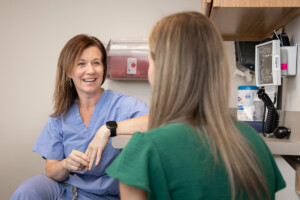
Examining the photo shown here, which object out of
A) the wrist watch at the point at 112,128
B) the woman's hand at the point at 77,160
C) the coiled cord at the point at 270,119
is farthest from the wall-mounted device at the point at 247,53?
the woman's hand at the point at 77,160

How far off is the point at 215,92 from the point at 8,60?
76.6 inches

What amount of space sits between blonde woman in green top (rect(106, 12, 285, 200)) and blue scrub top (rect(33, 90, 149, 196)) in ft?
2.52

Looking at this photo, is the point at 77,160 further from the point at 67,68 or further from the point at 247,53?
the point at 247,53

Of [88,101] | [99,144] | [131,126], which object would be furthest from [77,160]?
[88,101]

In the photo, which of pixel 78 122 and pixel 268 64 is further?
pixel 78 122

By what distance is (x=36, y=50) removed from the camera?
2201mm

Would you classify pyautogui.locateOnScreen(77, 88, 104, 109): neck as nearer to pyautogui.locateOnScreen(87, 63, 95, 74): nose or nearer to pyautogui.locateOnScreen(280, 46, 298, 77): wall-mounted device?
pyautogui.locateOnScreen(87, 63, 95, 74): nose

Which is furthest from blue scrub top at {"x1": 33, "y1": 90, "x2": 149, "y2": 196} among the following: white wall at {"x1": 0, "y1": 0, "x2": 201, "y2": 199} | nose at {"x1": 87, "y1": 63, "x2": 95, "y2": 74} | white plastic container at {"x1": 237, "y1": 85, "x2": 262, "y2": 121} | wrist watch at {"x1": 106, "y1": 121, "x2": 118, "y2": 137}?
white wall at {"x1": 0, "y1": 0, "x2": 201, "y2": 199}

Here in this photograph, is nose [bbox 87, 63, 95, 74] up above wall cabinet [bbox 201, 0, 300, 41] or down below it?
below

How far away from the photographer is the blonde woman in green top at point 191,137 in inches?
22.0

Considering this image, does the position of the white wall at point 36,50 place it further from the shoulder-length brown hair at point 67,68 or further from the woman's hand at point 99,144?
the woman's hand at point 99,144

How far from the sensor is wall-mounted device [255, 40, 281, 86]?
1.19m

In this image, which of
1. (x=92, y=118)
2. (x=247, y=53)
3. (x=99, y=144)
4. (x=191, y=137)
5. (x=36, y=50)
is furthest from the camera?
(x=36, y=50)

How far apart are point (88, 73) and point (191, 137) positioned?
39.7 inches
